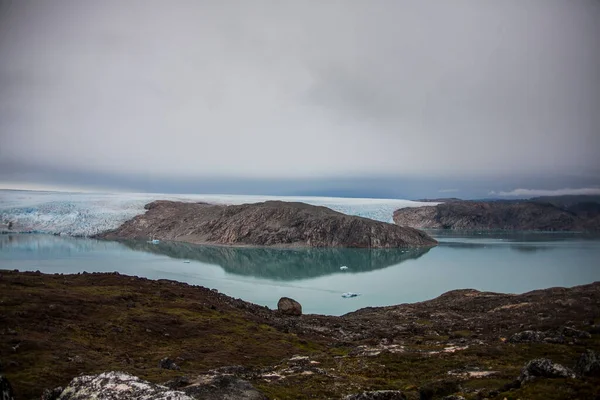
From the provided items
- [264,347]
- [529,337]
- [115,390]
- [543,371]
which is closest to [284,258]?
[264,347]

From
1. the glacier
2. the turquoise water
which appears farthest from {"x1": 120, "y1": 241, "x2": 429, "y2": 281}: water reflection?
the glacier

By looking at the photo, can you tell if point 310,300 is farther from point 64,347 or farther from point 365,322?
point 64,347

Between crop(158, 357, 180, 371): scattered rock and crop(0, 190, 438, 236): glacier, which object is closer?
crop(158, 357, 180, 371): scattered rock

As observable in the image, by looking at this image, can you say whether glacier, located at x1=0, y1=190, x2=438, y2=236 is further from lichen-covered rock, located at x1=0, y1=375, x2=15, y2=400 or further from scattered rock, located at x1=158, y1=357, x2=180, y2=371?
lichen-covered rock, located at x1=0, y1=375, x2=15, y2=400

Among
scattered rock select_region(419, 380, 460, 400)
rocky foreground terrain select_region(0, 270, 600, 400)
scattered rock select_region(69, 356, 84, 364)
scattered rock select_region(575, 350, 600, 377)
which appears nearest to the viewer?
scattered rock select_region(575, 350, 600, 377)

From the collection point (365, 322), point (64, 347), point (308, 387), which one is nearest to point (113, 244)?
point (365, 322)

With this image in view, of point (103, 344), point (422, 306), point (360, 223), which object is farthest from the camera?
point (360, 223)

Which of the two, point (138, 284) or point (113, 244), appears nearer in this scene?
point (138, 284)
